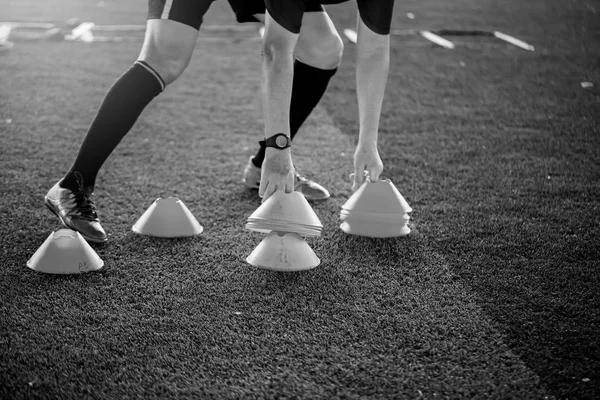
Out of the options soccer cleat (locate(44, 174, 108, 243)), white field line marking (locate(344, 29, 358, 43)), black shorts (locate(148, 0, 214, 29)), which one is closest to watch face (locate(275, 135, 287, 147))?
black shorts (locate(148, 0, 214, 29))

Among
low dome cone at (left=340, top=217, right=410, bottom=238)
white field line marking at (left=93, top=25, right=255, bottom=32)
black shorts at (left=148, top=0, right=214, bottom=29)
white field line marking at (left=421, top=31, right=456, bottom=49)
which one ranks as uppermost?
black shorts at (left=148, top=0, right=214, bottom=29)

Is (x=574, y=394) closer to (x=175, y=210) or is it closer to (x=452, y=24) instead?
(x=175, y=210)

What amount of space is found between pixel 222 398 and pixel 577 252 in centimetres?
164

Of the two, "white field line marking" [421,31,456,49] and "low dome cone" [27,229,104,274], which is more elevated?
"low dome cone" [27,229,104,274]

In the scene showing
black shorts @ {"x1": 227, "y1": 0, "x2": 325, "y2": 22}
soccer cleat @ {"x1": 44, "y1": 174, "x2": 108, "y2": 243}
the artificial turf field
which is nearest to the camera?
the artificial turf field

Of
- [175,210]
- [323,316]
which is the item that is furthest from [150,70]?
[323,316]

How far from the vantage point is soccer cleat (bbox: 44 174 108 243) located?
2814 mm

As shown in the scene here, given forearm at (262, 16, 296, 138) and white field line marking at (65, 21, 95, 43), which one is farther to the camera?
white field line marking at (65, 21, 95, 43)

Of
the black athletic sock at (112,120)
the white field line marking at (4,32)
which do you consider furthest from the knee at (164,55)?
the white field line marking at (4,32)

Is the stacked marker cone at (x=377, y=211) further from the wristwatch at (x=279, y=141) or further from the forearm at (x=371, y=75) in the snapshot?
the wristwatch at (x=279, y=141)

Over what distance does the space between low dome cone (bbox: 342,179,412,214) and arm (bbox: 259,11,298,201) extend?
41 cm

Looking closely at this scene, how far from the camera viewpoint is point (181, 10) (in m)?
2.90

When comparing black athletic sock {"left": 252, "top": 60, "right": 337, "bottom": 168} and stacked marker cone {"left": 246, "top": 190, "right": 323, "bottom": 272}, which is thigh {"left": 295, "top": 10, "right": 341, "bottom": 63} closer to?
black athletic sock {"left": 252, "top": 60, "right": 337, "bottom": 168}

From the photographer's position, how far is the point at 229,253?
9.19 ft
